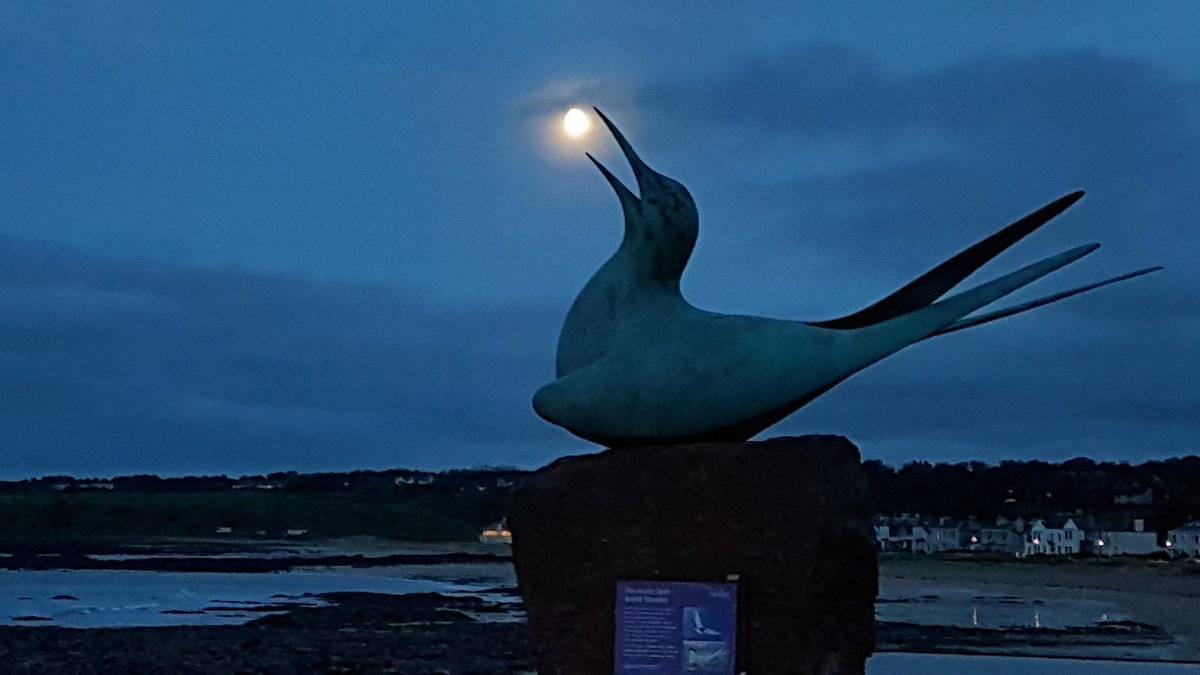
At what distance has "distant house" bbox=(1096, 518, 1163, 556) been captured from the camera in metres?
66.0

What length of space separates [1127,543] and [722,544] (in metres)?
62.5

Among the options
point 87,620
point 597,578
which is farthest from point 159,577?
point 597,578

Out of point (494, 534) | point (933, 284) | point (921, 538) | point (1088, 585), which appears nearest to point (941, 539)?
point (921, 538)

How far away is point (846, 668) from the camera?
841cm

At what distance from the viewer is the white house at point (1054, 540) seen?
67.8 metres

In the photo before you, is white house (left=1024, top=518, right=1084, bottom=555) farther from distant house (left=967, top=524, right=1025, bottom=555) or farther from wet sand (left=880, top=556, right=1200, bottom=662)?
wet sand (left=880, top=556, right=1200, bottom=662)

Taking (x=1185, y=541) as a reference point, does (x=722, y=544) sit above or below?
below

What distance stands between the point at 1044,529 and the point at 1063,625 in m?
39.0

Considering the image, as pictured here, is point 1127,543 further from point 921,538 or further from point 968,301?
point 968,301

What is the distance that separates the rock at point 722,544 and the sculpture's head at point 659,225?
1082 mm

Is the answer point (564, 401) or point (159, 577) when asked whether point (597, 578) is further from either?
point (159, 577)

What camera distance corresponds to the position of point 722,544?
27.5 ft

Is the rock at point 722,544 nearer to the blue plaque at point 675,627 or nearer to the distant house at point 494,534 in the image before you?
the blue plaque at point 675,627

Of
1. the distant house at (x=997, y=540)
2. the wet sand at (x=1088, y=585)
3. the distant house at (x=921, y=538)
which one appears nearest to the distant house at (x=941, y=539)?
the distant house at (x=921, y=538)
